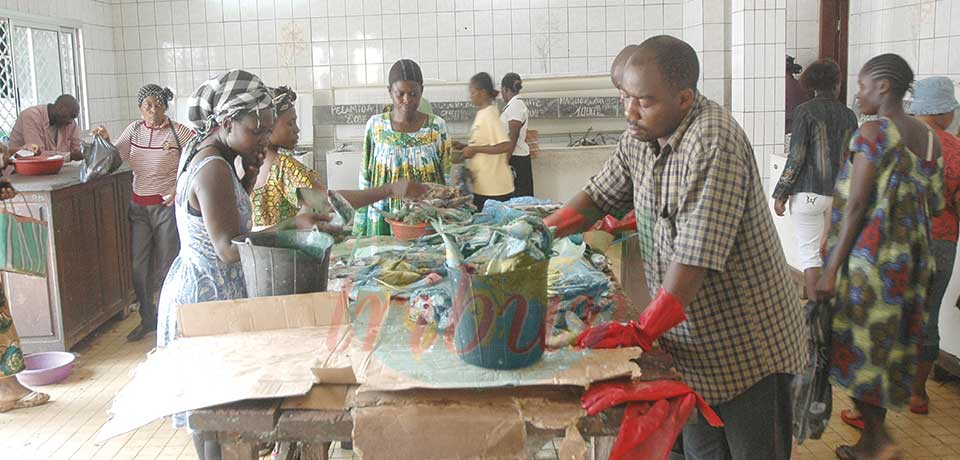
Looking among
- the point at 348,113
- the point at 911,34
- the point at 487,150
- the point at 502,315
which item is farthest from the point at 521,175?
the point at 502,315

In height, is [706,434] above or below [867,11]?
below

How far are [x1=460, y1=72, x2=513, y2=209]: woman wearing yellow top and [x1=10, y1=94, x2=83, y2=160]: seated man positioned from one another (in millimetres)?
2794

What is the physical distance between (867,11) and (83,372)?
580cm

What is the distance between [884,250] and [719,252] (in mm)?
1413

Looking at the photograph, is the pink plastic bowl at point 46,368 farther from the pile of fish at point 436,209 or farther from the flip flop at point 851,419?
the flip flop at point 851,419

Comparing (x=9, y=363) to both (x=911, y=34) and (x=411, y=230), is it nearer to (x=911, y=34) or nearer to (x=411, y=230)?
(x=411, y=230)

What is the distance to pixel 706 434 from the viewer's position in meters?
2.28

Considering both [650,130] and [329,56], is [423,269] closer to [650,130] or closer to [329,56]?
[650,130]

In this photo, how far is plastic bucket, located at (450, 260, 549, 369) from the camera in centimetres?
176

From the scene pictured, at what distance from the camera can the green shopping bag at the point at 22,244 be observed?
400 cm

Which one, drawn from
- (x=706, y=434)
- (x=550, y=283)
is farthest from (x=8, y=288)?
(x=706, y=434)

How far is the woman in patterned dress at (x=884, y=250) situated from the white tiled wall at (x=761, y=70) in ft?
7.70

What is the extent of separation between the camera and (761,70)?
5.42m

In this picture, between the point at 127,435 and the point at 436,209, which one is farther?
the point at 127,435
